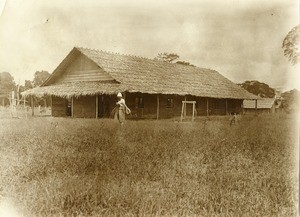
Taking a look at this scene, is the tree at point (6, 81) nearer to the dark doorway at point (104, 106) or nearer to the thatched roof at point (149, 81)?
the thatched roof at point (149, 81)

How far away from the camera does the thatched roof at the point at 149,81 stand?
5254 millimetres

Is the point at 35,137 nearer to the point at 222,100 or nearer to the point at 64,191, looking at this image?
the point at 64,191

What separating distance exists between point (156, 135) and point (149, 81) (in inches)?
60.8

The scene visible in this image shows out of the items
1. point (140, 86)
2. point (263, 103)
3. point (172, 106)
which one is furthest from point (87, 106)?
point (263, 103)

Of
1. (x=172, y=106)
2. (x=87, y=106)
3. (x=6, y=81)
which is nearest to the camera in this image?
(x=6, y=81)

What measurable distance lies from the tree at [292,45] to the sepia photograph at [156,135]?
0.01m

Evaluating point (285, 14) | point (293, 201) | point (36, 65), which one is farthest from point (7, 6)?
point (293, 201)

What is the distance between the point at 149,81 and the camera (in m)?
6.01

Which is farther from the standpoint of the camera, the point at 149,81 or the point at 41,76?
the point at 149,81

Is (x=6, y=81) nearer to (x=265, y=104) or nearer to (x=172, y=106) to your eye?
(x=172, y=106)

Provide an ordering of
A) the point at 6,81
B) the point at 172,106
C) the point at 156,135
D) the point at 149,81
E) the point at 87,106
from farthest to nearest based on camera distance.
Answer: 1. the point at 87,106
2. the point at 149,81
3. the point at 172,106
4. the point at 156,135
5. the point at 6,81

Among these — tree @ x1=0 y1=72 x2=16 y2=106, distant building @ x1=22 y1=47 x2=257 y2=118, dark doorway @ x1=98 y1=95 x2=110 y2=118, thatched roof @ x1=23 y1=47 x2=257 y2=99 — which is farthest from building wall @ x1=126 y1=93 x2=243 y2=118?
tree @ x1=0 y1=72 x2=16 y2=106

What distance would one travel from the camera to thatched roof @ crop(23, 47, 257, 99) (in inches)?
207

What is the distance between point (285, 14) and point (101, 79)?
3078 millimetres
